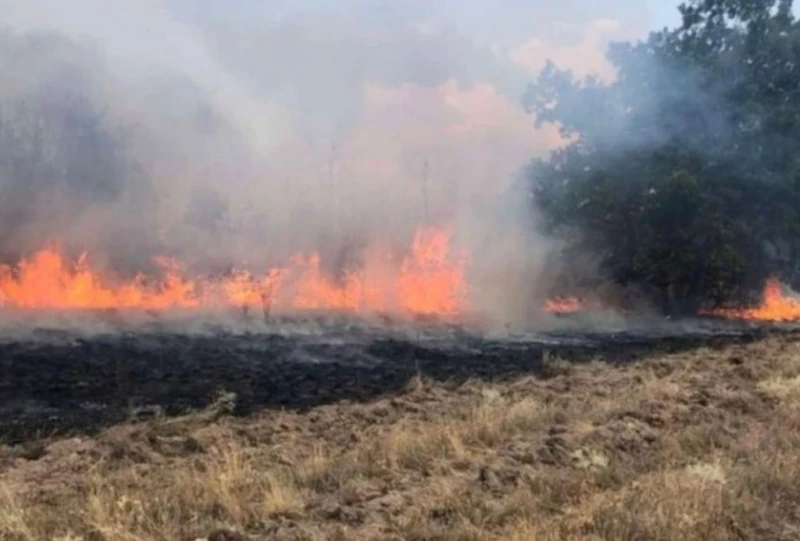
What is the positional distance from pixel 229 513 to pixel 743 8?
3128cm

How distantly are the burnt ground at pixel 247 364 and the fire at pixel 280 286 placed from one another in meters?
3.99

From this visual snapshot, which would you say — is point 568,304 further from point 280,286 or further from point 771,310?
point 280,286

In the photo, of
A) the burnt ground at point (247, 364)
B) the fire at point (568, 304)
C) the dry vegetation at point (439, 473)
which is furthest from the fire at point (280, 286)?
the dry vegetation at point (439, 473)

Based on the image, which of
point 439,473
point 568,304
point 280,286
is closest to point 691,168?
point 568,304

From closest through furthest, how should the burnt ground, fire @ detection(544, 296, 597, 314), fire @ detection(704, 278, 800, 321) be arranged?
the burnt ground
fire @ detection(704, 278, 800, 321)
fire @ detection(544, 296, 597, 314)

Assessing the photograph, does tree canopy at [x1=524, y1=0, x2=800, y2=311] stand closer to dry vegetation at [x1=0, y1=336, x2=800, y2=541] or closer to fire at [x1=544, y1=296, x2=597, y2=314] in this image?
fire at [x1=544, y1=296, x2=597, y2=314]

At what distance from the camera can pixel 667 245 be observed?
99.9 feet

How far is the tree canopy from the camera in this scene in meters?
30.0

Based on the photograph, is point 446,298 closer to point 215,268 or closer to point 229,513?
point 215,268

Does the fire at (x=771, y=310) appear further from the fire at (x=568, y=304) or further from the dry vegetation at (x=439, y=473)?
the dry vegetation at (x=439, y=473)

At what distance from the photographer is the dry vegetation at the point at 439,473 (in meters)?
6.28

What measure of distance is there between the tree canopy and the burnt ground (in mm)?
4833

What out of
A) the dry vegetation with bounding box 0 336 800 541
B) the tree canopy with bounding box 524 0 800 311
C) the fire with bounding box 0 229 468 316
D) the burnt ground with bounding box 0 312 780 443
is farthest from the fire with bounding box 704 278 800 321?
the dry vegetation with bounding box 0 336 800 541

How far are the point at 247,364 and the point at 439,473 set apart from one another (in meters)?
9.77
